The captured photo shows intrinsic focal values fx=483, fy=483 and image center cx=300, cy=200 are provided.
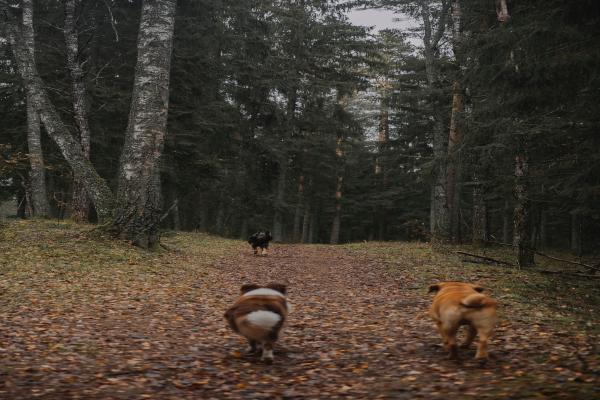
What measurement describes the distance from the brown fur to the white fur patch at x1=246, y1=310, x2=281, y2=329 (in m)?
1.79

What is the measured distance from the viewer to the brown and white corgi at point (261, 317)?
5027 millimetres

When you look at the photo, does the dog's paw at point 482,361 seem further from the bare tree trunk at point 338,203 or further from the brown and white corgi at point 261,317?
the bare tree trunk at point 338,203

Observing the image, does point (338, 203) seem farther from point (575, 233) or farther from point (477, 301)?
point (477, 301)

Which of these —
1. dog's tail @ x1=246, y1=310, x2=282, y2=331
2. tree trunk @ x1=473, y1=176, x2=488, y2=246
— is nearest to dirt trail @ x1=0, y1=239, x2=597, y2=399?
dog's tail @ x1=246, y1=310, x2=282, y2=331

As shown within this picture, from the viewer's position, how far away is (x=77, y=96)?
19.1 metres

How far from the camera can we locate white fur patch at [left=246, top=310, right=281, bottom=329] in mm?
4996

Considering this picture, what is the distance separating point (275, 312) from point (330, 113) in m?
29.2

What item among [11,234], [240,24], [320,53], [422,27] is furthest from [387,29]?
[11,234]

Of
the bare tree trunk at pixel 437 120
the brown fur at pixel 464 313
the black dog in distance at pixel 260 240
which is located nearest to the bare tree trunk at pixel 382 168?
the bare tree trunk at pixel 437 120

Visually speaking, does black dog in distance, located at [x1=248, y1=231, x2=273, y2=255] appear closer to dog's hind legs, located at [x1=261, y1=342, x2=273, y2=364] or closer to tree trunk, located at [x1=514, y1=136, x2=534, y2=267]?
tree trunk, located at [x1=514, y1=136, x2=534, y2=267]

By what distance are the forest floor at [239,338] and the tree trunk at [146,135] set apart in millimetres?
880

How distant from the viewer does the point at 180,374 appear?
5.09 m

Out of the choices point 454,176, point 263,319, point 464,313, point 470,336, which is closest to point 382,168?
point 454,176

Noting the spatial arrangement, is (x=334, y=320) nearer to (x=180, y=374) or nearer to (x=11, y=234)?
(x=180, y=374)
